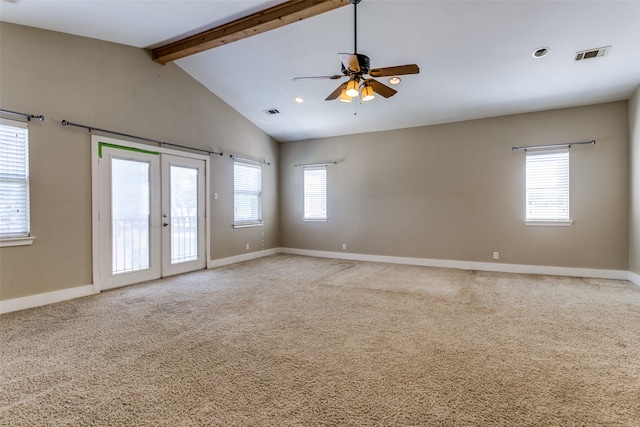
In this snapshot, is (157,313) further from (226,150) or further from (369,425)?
(226,150)

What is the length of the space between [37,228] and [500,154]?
7211 millimetres

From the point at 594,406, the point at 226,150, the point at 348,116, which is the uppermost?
the point at 348,116

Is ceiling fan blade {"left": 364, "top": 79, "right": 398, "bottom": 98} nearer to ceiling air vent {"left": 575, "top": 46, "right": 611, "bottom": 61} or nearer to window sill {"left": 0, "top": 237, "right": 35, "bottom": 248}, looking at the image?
ceiling air vent {"left": 575, "top": 46, "right": 611, "bottom": 61}

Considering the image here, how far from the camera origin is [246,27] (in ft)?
13.2

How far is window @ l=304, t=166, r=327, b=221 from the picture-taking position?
299 inches

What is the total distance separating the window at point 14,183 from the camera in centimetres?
357

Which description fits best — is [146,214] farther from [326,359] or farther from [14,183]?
[326,359]

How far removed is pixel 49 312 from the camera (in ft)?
11.8

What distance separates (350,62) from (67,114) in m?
3.74

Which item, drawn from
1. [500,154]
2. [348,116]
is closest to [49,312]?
[348,116]

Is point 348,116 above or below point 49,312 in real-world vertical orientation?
above

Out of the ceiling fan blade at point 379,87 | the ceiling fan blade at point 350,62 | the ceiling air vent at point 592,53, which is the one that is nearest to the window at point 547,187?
the ceiling air vent at point 592,53

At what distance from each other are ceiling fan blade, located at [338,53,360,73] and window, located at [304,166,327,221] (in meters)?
4.37

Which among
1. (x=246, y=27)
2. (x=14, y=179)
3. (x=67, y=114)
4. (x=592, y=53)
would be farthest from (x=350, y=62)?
(x=14, y=179)
